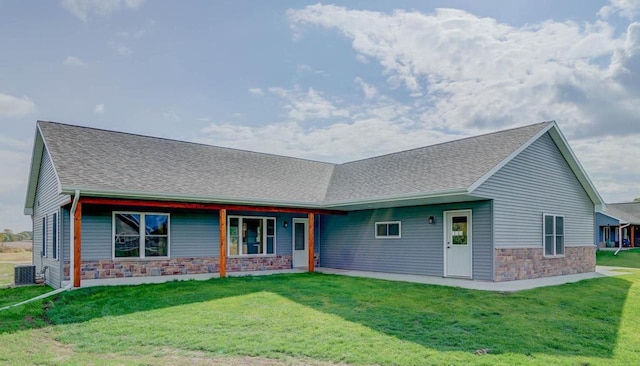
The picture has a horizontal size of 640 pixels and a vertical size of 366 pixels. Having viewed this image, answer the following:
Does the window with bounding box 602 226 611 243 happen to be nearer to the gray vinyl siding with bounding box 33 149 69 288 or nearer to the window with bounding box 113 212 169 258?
the window with bounding box 113 212 169 258

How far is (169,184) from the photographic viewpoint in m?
12.1

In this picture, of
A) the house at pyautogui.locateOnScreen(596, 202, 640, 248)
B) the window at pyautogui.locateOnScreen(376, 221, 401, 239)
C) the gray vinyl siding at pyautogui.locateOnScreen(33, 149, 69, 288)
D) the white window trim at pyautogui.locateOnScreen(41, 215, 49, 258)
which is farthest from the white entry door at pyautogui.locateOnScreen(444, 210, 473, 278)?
the house at pyautogui.locateOnScreen(596, 202, 640, 248)

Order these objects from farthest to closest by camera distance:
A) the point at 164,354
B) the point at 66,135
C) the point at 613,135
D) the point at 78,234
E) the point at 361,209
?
the point at 613,135
the point at 361,209
the point at 66,135
the point at 78,234
the point at 164,354

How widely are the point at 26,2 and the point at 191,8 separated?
4.26 metres

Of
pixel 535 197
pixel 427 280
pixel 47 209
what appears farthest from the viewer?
pixel 47 209

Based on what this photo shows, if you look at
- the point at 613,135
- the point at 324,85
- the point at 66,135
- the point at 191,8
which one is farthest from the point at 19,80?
the point at 613,135

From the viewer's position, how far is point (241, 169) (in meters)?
15.5

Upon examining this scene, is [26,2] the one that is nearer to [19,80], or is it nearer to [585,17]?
[19,80]

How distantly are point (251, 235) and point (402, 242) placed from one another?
497 centimetres

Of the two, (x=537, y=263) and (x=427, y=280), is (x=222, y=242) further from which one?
(x=537, y=263)

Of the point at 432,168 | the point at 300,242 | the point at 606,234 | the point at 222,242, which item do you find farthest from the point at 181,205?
the point at 606,234

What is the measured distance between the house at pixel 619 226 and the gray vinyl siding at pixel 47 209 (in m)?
32.5

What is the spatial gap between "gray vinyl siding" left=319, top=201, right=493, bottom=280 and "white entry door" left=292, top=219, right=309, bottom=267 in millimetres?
716

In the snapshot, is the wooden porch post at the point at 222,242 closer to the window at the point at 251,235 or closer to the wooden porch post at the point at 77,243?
the window at the point at 251,235
